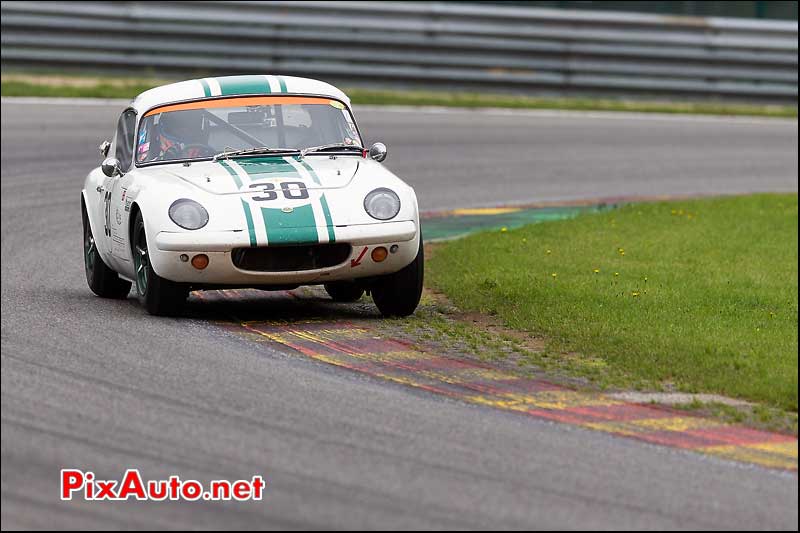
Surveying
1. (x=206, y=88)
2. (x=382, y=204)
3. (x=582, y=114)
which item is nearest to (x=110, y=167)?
(x=206, y=88)

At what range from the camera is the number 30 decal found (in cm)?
870

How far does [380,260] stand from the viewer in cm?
877

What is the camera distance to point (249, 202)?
8.66 m

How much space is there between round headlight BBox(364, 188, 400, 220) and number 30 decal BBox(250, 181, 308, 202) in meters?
0.37

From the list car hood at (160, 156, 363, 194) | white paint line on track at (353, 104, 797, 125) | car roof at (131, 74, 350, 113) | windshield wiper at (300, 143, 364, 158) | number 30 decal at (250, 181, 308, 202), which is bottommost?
white paint line on track at (353, 104, 797, 125)

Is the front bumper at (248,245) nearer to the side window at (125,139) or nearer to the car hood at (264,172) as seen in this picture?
the car hood at (264,172)

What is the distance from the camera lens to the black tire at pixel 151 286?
8.77 m

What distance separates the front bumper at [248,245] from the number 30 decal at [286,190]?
289 mm

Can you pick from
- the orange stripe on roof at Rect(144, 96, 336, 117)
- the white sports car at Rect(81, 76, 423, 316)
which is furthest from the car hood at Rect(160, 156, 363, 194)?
the orange stripe on roof at Rect(144, 96, 336, 117)

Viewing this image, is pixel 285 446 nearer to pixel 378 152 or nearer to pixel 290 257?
pixel 290 257

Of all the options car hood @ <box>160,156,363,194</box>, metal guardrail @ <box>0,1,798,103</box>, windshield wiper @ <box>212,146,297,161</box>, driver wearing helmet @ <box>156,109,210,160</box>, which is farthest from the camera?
metal guardrail @ <box>0,1,798,103</box>

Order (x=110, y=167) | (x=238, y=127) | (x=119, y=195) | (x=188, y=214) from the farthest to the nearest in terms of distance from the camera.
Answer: (x=238, y=127), (x=110, y=167), (x=119, y=195), (x=188, y=214)

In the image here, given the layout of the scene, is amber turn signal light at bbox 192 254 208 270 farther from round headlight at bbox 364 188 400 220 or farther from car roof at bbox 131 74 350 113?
car roof at bbox 131 74 350 113

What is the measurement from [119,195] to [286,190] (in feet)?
4.26
